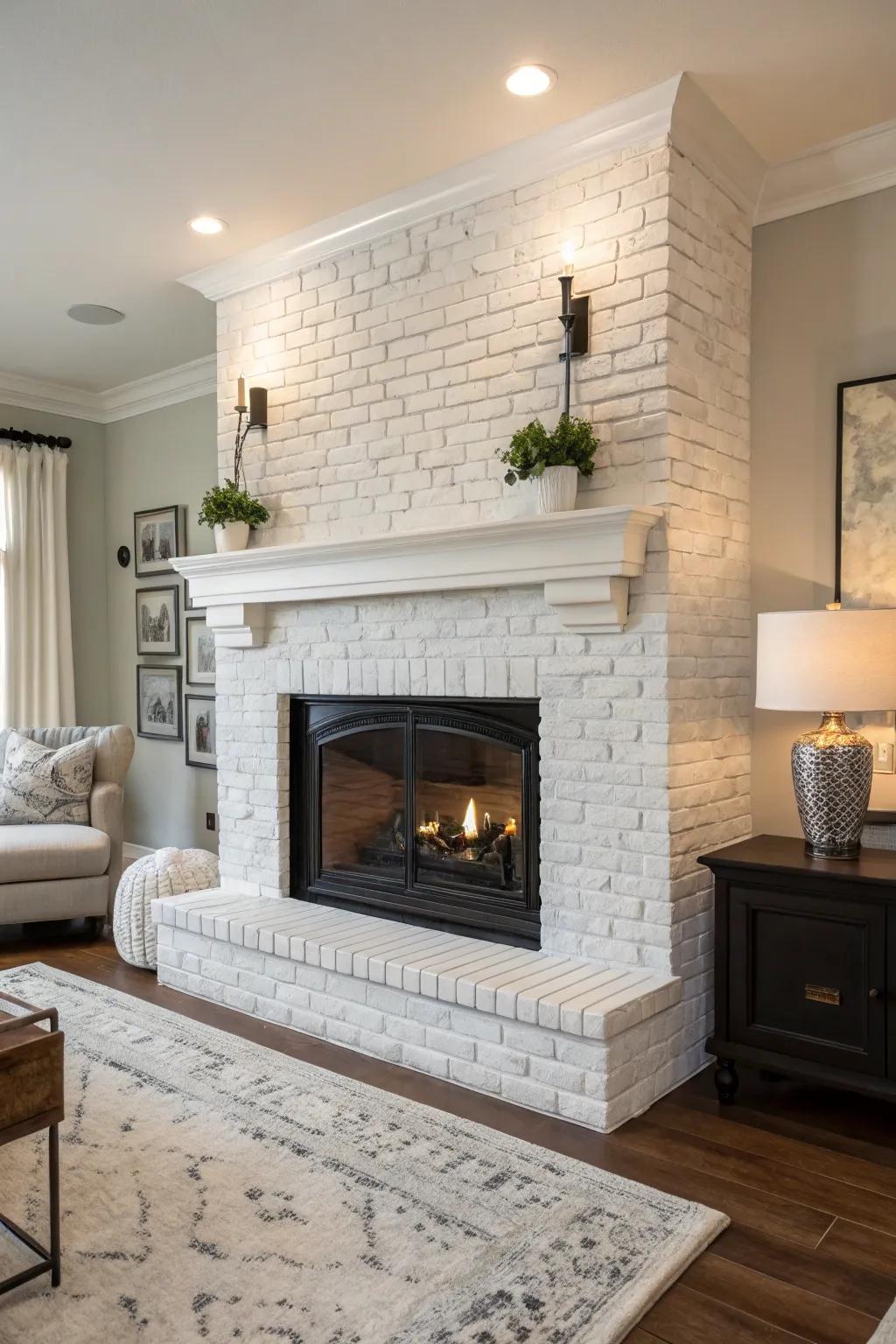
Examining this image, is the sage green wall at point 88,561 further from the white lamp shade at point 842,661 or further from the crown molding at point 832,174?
the white lamp shade at point 842,661

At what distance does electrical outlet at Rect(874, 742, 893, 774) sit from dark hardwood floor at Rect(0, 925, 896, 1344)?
0.91m

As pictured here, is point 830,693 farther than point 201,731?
No

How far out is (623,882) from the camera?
9.38ft

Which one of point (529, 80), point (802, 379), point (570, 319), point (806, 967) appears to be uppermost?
point (529, 80)

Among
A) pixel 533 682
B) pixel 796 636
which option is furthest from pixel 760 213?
pixel 533 682

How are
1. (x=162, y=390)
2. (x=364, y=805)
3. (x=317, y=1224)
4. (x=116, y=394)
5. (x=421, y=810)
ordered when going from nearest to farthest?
(x=317, y=1224), (x=421, y=810), (x=364, y=805), (x=162, y=390), (x=116, y=394)

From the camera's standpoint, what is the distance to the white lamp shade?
8.55ft

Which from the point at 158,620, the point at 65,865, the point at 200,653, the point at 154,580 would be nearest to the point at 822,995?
the point at 65,865

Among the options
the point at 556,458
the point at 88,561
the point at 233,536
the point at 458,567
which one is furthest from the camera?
the point at 88,561

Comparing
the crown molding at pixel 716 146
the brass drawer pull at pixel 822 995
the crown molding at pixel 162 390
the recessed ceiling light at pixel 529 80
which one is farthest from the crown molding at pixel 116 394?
the brass drawer pull at pixel 822 995

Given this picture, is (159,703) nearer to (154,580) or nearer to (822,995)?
(154,580)

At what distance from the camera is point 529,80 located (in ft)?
8.68

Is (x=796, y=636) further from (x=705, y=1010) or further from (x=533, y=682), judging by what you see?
(x=705, y=1010)

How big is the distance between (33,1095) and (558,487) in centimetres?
196
